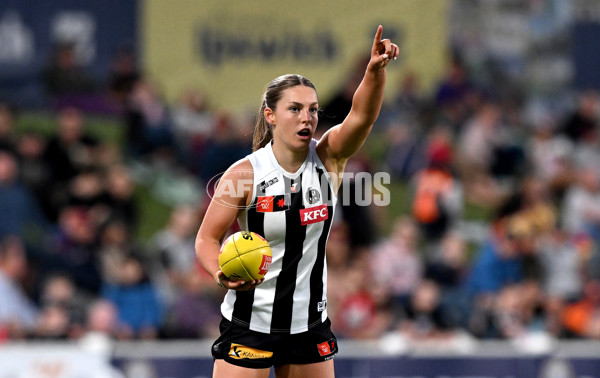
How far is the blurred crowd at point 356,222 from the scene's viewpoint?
9.12 meters

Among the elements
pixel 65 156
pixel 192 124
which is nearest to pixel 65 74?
pixel 192 124

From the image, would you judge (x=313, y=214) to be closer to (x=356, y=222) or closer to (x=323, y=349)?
(x=323, y=349)

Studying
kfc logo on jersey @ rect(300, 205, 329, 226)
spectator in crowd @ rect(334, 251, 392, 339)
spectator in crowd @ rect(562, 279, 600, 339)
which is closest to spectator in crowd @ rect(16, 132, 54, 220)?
spectator in crowd @ rect(334, 251, 392, 339)

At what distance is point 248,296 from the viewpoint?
4734 mm

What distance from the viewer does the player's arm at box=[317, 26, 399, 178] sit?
4.48 m

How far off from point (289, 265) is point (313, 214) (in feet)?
0.89

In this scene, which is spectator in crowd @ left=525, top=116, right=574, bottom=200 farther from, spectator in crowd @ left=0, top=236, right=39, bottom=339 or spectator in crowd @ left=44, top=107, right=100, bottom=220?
spectator in crowd @ left=0, top=236, right=39, bottom=339

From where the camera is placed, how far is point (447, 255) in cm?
990

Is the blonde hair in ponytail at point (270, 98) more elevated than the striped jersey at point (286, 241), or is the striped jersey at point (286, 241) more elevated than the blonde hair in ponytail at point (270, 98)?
the blonde hair in ponytail at point (270, 98)

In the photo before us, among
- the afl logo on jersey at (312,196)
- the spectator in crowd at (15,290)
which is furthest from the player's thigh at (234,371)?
the spectator in crowd at (15,290)

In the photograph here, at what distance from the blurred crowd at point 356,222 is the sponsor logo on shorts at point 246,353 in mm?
3461

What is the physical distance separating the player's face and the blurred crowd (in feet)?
10.3

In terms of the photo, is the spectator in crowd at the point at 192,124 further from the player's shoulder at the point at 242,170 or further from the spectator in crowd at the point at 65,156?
the player's shoulder at the point at 242,170

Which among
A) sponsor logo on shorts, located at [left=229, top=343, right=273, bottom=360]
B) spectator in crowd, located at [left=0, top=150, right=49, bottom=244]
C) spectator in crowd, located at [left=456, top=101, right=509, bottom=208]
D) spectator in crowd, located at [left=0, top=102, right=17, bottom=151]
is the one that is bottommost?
sponsor logo on shorts, located at [left=229, top=343, right=273, bottom=360]
